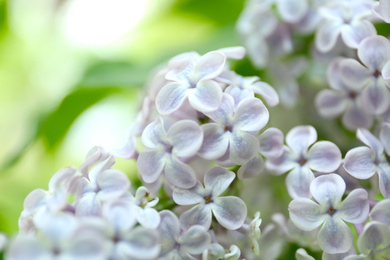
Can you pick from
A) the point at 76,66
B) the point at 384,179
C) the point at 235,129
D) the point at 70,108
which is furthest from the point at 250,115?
Result: the point at 76,66

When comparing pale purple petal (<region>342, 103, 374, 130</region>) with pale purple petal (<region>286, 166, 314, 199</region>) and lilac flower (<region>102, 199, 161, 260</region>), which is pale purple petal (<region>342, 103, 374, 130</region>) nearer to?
pale purple petal (<region>286, 166, 314, 199</region>)

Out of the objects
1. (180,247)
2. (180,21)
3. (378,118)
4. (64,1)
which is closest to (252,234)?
(180,247)

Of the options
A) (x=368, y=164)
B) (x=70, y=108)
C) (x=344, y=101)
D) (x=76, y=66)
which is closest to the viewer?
(x=368, y=164)

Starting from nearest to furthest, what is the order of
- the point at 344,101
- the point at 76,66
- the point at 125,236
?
the point at 125,236 < the point at 344,101 < the point at 76,66

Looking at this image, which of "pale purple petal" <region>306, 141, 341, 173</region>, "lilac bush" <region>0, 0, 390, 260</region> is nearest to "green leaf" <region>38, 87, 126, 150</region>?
"lilac bush" <region>0, 0, 390, 260</region>

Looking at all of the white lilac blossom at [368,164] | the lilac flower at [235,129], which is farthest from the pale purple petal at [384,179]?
the lilac flower at [235,129]

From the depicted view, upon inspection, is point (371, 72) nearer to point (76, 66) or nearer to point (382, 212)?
point (382, 212)
